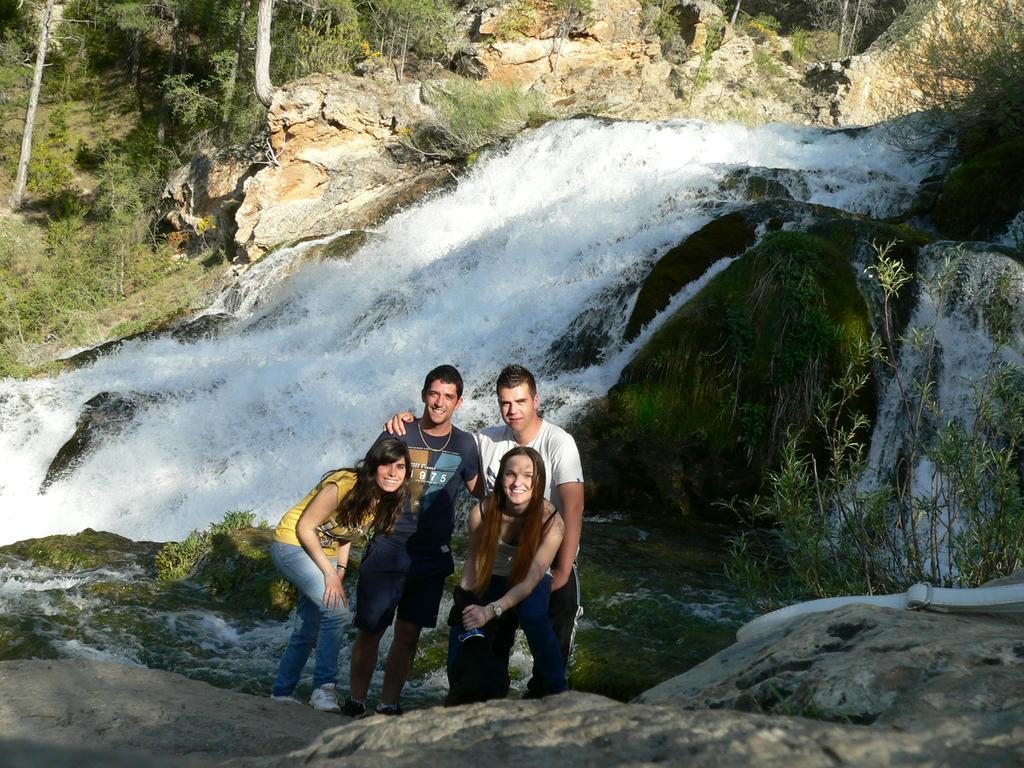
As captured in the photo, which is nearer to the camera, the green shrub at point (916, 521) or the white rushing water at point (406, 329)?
the green shrub at point (916, 521)

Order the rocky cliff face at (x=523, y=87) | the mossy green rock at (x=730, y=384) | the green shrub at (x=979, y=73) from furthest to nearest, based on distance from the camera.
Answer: the rocky cliff face at (x=523, y=87) < the green shrub at (x=979, y=73) < the mossy green rock at (x=730, y=384)

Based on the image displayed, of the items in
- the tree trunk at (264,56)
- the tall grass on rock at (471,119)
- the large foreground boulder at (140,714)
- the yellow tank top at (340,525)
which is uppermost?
the tree trunk at (264,56)

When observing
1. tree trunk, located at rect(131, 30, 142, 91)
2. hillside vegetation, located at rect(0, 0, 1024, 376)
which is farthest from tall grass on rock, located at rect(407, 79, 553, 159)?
tree trunk, located at rect(131, 30, 142, 91)

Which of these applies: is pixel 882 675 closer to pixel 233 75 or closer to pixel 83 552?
pixel 83 552

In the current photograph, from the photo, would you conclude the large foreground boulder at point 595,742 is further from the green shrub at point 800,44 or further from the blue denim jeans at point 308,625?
the green shrub at point 800,44

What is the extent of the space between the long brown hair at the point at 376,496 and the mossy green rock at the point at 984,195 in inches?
422

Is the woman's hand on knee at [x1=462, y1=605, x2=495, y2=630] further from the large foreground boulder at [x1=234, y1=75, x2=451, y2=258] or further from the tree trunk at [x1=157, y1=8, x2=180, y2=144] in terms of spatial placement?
the tree trunk at [x1=157, y1=8, x2=180, y2=144]

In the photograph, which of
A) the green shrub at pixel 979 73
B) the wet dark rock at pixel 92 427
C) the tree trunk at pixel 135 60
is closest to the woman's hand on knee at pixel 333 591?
the wet dark rock at pixel 92 427

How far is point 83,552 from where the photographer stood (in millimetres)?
8406

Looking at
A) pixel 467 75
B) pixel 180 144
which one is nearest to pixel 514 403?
pixel 467 75

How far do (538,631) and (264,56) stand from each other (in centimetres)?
2204

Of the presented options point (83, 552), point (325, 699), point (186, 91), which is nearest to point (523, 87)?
point (186, 91)

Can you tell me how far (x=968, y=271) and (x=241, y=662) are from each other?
781 cm

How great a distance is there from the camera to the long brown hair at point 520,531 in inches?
156
